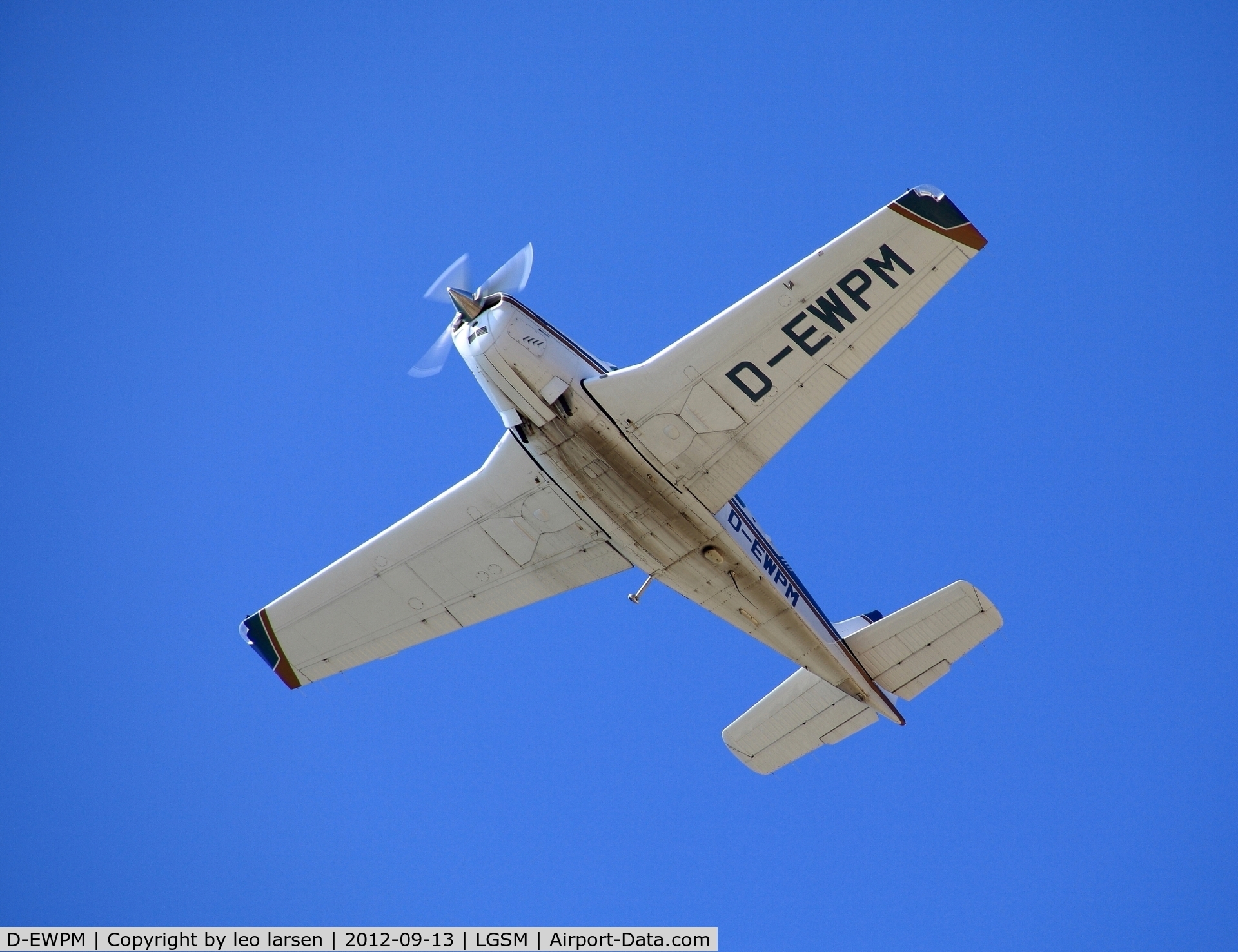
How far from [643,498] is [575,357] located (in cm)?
212

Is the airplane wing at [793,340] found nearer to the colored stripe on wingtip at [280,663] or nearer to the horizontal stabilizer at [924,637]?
the horizontal stabilizer at [924,637]

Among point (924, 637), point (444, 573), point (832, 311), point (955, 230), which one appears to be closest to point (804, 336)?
point (832, 311)

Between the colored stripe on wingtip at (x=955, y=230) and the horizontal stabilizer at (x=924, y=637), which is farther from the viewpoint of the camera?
the horizontal stabilizer at (x=924, y=637)

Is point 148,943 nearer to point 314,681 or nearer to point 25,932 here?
point 25,932

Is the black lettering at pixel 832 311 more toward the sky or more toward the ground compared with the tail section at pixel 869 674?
more toward the sky

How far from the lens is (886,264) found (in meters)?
14.5

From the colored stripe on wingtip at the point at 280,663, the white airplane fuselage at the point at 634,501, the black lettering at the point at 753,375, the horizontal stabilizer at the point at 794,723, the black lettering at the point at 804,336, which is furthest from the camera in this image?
the horizontal stabilizer at the point at 794,723

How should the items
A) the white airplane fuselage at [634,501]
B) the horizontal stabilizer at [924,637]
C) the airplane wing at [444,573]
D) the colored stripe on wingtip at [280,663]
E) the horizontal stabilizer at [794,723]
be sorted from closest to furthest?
1. the white airplane fuselage at [634,501]
2. the airplane wing at [444,573]
3. the horizontal stabilizer at [924,637]
4. the colored stripe on wingtip at [280,663]
5. the horizontal stabilizer at [794,723]

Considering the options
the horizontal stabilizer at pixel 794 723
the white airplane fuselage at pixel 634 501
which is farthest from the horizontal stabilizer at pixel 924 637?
the horizontal stabilizer at pixel 794 723

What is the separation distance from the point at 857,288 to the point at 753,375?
5.55 ft

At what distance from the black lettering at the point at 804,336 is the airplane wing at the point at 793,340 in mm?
12
